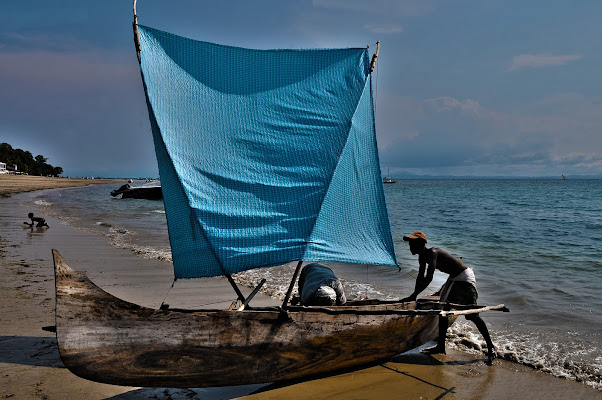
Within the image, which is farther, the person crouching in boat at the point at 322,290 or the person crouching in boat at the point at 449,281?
the person crouching in boat at the point at 449,281

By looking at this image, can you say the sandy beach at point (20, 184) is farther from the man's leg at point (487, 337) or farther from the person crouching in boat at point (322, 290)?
the man's leg at point (487, 337)

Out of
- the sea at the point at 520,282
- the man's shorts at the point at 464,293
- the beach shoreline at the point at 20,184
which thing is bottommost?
the sea at the point at 520,282

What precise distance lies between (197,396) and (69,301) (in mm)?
1742

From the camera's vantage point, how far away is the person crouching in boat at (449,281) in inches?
238

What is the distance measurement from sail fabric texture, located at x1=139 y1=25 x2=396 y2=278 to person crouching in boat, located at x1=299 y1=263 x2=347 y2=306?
0.40 metres

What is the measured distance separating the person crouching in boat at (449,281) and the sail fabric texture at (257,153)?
75 cm

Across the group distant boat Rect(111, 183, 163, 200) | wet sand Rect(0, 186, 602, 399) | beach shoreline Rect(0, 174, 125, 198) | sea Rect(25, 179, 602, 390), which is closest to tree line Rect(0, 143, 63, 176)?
beach shoreline Rect(0, 174, 125, 198)

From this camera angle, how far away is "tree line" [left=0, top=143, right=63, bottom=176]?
90688 mm

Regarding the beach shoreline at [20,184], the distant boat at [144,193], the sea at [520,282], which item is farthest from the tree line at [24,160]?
the sea at [520,282]

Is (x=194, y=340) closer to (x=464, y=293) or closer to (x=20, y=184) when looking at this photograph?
(x=464, y=293)

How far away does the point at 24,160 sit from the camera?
320 ft

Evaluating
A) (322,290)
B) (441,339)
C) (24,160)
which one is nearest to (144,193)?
(322,290)

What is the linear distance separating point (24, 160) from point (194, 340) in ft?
371

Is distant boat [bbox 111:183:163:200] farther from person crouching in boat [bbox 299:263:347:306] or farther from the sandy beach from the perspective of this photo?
person crouching in boat [bbox 299:263:347:306]
